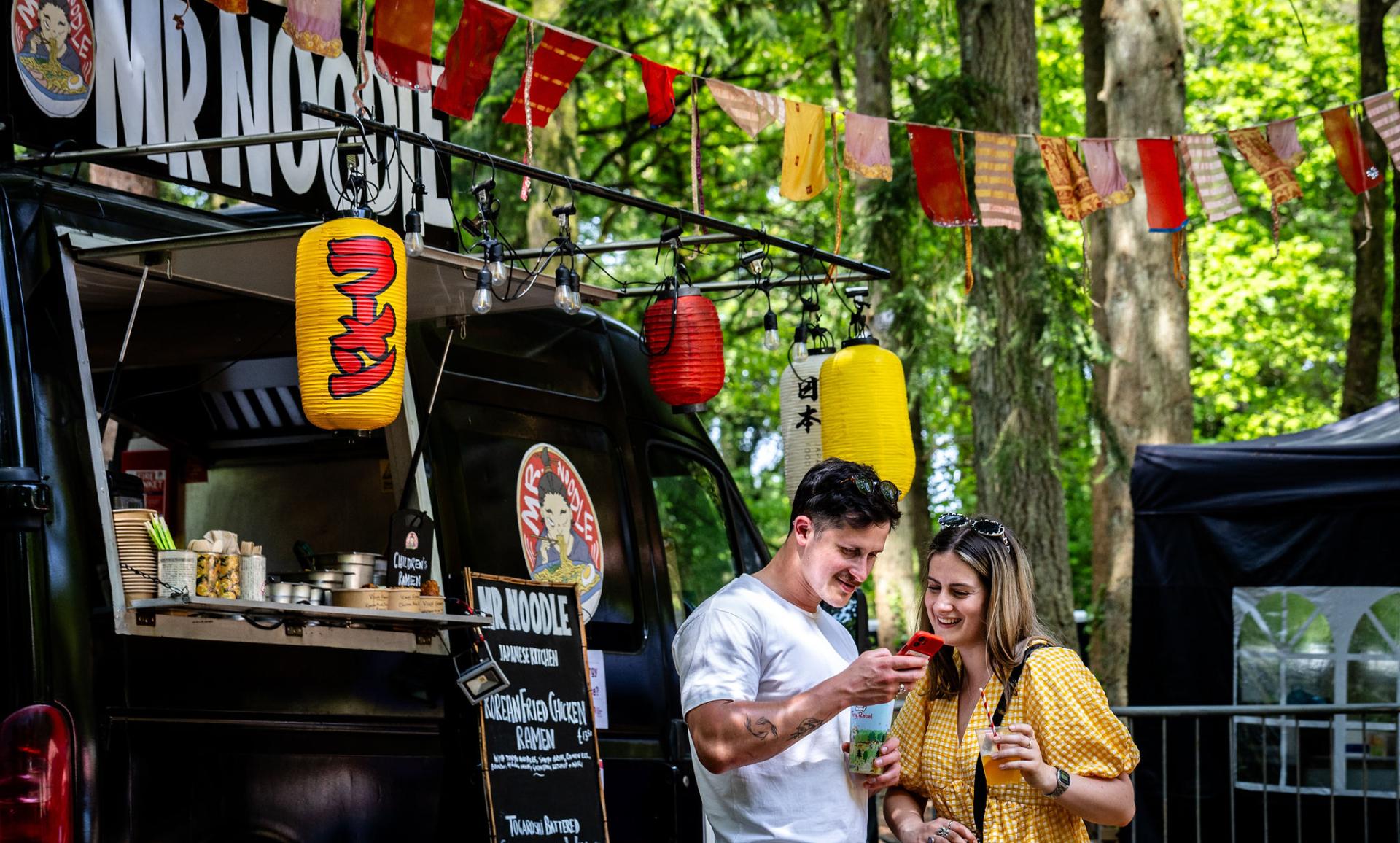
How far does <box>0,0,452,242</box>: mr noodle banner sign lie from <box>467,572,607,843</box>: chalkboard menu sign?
1436 mm

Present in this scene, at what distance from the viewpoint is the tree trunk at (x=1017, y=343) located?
9.43m

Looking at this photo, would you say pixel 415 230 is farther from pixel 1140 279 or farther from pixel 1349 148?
pixel 1140 279

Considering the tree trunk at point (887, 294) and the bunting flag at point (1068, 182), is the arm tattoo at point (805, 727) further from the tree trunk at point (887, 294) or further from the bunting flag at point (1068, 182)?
the bunting flag at point (1068, 182)

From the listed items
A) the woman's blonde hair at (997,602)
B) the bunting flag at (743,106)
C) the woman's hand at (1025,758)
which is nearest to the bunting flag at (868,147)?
the bunting flag at (743,106)

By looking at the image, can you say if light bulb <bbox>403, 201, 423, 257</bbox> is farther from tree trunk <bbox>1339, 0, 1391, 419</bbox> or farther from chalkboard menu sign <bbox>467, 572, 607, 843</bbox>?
tree trunk <bbox>1339, 0, 1391, 419</bbox>

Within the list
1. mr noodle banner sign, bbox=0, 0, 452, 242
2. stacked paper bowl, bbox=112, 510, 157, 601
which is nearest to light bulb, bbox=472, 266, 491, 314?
mr noodle banner sign, bbox=0, 0, 452, 242

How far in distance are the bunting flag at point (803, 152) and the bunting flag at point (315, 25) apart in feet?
8.24

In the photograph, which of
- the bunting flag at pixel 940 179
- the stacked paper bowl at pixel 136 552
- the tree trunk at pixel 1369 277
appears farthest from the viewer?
the tree trunk at pixel 1369 277

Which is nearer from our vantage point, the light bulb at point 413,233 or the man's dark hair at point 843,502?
the man's dark hair at point 843,502

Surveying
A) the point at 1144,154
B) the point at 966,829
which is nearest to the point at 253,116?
the point at 966,829

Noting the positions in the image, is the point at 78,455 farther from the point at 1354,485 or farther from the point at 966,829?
the point at 1354,485

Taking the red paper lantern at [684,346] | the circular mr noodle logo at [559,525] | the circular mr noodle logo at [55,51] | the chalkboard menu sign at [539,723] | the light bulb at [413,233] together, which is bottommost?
the chalkboard menu sign at [539,723]

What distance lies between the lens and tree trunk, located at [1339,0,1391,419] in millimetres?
14680

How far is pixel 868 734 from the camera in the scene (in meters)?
3.35
